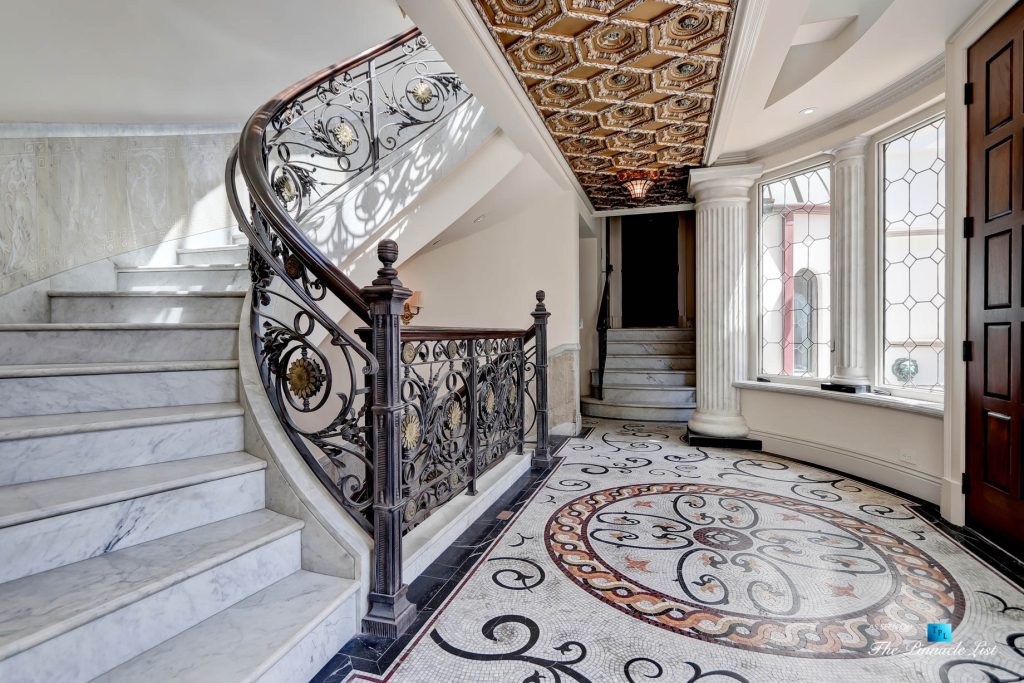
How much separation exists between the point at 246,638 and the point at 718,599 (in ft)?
5.45

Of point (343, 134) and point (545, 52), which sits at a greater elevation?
point (545, 52)

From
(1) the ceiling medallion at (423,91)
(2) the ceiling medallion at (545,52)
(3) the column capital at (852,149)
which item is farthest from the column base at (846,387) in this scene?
(1) the ceiling medallion at (423,91)

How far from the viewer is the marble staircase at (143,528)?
107 cm

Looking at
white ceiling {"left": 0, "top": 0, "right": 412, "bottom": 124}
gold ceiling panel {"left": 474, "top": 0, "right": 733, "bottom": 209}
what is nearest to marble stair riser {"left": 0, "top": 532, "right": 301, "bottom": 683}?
gold ceiling panel {"left": 474, "top": 0, "right": 733, "bottom": 209}

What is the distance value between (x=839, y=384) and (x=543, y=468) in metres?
2.39

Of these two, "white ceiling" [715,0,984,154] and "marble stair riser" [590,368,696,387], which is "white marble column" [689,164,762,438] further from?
"marble stair riser" [590,368,696,387]

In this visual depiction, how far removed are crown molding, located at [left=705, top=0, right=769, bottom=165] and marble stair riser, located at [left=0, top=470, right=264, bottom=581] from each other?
2.89 m

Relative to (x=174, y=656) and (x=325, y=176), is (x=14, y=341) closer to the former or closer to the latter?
(x=174, y=656)

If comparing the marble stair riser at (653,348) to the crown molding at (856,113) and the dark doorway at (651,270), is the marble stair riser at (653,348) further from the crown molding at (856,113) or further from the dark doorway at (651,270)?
the crown molding at (856,113)

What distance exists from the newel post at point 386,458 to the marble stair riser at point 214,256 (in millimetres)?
1938

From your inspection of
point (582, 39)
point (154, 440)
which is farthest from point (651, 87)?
point (154, 440)

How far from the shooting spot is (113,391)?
1.63 meters

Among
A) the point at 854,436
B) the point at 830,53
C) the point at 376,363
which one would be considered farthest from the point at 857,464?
the point at 376,363

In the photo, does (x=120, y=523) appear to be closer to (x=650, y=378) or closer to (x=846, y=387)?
(x=846, y=387)
